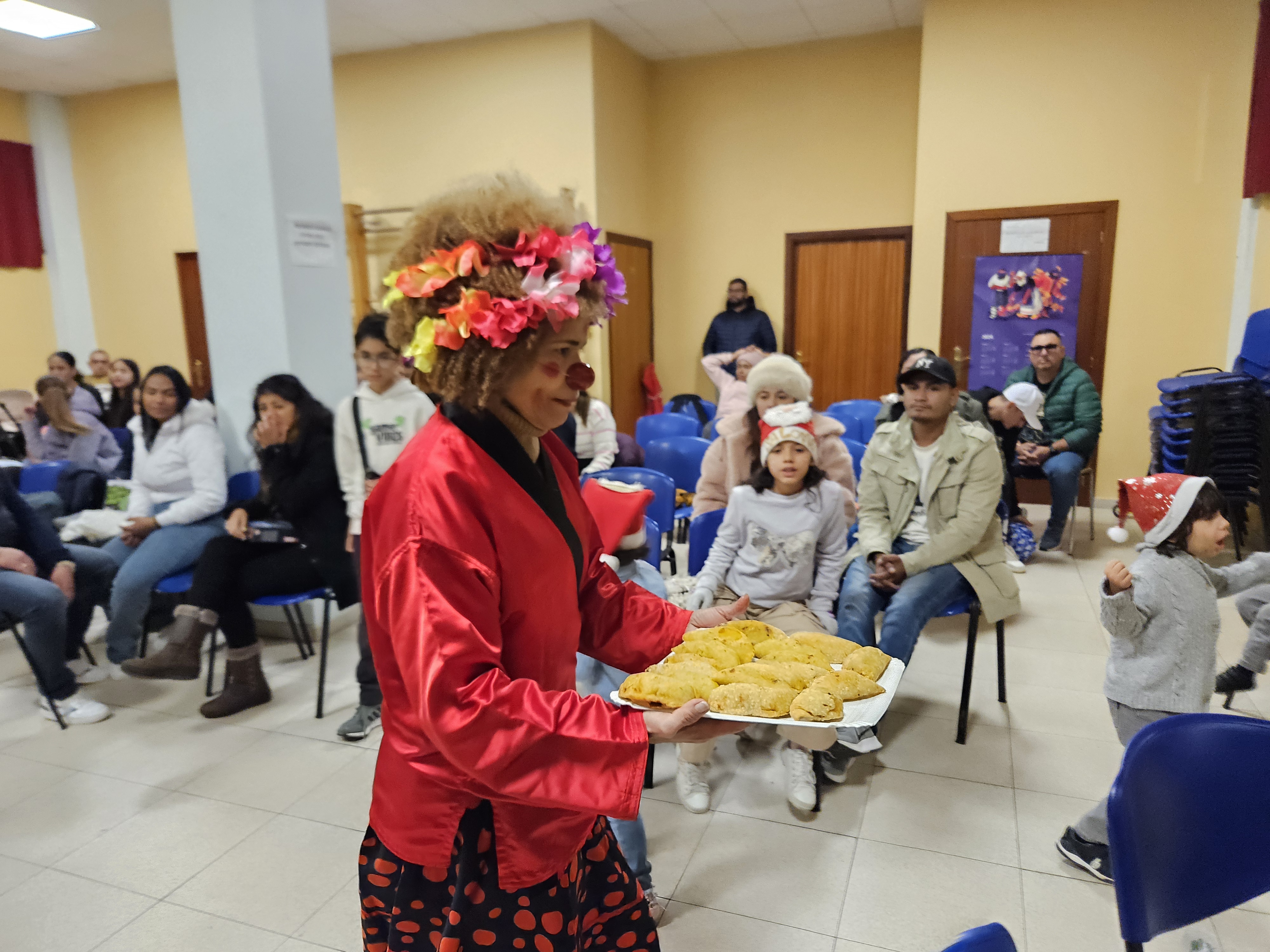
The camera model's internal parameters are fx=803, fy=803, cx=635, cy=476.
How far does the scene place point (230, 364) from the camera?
357 cm

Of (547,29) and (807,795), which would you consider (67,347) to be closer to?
(547,29)

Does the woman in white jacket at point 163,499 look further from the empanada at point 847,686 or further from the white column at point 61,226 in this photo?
the white column at point 61,226

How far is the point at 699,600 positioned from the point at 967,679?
A: 1009 millimetres

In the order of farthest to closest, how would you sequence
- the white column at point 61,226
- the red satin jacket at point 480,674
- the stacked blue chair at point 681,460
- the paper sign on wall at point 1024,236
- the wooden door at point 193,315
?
the wooden door at point 193,315 → the white column at point 61,226 → the paper sign on wall at point 1024,236 → the stacked blue chair at point 681,460 → the red satin jacket at point 480,674

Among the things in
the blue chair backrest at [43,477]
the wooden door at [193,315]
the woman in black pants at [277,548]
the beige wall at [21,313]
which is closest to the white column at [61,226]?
the beige wall at [21,313]

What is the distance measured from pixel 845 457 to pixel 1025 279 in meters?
3.63

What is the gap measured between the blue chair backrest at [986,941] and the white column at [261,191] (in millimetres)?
3353

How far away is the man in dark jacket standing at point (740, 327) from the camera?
6969mm

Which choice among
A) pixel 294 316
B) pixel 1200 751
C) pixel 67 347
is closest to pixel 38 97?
pixel 67 347

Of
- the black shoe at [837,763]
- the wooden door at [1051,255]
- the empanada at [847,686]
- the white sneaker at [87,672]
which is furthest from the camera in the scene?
the wooden door at [1051,255]

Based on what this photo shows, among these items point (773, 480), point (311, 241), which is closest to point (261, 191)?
point (311, 241)

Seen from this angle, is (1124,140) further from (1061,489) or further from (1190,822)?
(1190,822)

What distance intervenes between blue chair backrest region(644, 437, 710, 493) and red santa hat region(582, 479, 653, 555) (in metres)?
1.88

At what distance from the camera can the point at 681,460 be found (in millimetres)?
4246
